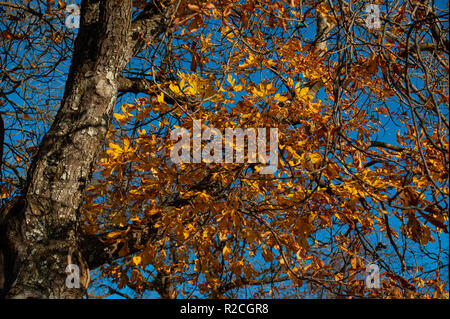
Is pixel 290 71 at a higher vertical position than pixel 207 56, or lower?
lower

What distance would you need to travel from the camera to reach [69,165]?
2.67 meters

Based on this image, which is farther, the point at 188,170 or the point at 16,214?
the point at 188,170

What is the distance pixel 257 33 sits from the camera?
3.74 metres

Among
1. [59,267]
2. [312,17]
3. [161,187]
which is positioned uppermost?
[312,17]

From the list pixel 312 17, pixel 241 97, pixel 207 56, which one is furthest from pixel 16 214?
pixel 312 17

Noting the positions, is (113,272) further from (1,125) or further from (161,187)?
(1,125)

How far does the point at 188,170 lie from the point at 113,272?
1364 millimetres

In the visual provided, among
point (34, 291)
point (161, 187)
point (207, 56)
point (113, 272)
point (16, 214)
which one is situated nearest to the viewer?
point (34, 291)

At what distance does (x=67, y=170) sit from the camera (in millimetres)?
2656

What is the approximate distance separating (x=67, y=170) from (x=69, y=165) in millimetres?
37

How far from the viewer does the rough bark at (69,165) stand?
2.34 m

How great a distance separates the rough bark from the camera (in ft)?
7.69

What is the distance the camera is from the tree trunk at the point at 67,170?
2.34 m

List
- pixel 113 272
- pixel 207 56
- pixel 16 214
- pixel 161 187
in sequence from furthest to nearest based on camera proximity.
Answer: pixel 207 56
pixel 113 272
pixel 161 187
pixel 16 214
